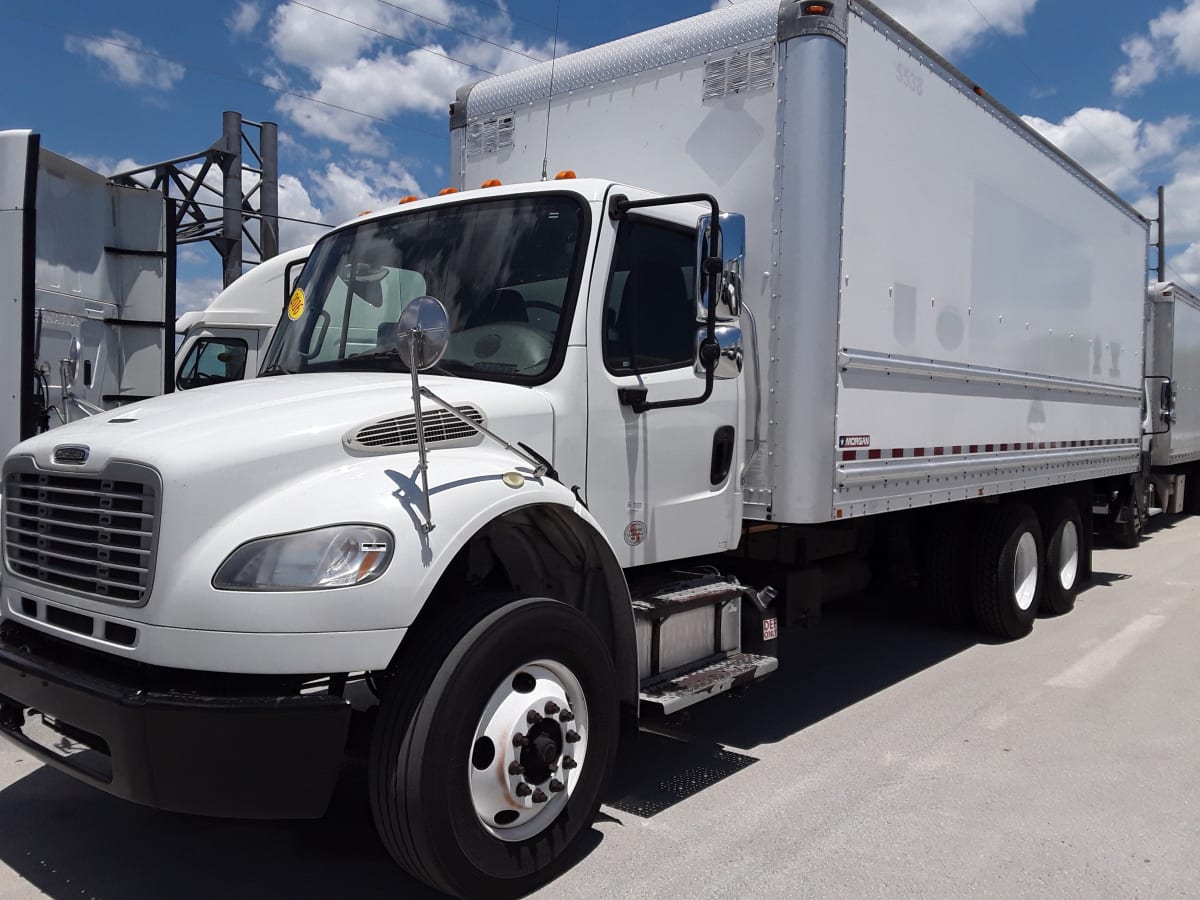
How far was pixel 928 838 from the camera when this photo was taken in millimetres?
4035

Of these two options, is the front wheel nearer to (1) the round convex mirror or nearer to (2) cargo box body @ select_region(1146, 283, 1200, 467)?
(1) the round convex mirror

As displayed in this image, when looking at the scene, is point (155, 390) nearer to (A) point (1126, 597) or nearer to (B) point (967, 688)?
(B) point (967, 688)

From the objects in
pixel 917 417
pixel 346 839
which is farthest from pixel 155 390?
pixel 917 417

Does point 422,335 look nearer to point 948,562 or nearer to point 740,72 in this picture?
point 740,72

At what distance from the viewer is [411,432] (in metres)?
3.46

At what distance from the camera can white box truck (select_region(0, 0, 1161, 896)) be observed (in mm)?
2939

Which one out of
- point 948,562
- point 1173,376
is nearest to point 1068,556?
point 948,562

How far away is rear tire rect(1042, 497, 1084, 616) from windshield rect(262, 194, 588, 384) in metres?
5.98

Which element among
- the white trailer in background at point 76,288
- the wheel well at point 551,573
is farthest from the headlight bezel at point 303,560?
the white trailer in background at point 76,288

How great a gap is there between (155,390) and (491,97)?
3951mm

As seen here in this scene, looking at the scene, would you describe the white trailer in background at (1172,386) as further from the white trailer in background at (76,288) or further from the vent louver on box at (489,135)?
the white trailer in background at (76,288)

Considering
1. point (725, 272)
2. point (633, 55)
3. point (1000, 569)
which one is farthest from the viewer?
point (1000, 569)

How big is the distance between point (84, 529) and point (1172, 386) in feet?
46.6

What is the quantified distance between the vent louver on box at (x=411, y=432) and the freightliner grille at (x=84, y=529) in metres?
0.66
